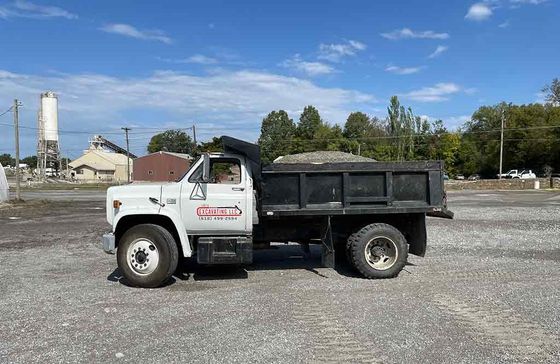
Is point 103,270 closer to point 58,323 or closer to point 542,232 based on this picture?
point 58,323

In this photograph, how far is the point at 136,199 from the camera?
8430 mm

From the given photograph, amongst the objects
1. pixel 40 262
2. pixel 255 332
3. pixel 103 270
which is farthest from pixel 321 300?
pixel 40 262

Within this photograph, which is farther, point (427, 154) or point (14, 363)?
point (427, 154)

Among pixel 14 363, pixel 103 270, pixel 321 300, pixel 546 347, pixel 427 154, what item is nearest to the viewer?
pixel 14 363

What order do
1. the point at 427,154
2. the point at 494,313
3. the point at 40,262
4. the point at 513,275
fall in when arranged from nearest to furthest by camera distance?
the point at 494,313 < the point at 513,275 < the point at 40,262 < the point at 427,154

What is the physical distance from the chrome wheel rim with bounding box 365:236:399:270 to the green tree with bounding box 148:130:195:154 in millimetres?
118537

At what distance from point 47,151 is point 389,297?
343 ft

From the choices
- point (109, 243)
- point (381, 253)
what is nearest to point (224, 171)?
point (109, 243)

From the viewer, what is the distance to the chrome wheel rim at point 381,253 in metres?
9.04

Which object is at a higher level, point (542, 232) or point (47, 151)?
point (47, 151)

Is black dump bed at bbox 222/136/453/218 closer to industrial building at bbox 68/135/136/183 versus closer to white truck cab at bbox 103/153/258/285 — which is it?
white truck cab at bbox 103/153/258/285

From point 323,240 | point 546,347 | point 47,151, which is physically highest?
point 47,151

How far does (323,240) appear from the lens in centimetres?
922

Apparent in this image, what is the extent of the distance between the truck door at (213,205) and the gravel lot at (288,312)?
98cm
